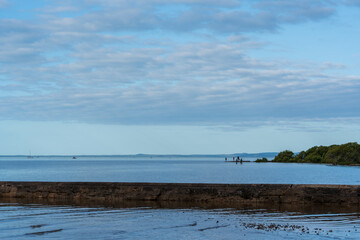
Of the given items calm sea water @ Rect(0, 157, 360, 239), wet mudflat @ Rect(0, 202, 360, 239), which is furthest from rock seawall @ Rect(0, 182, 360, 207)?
wet mudflat @ Rect(0, 202, 360, 239)

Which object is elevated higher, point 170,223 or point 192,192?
point 192,192

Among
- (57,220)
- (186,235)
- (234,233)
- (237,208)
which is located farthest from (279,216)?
(57,220)

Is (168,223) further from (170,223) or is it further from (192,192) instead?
(192,192)

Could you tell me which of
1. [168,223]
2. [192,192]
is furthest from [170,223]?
[192,192]

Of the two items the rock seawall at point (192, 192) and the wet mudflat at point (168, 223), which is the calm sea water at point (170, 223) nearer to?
the wet mudflat at point (168, 223)

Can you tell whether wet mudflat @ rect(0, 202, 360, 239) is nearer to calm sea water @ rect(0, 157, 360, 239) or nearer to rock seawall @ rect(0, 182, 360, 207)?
calm sea water @ rect(0, 157, 360, 239)

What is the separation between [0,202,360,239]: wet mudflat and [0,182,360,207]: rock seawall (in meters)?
2.62

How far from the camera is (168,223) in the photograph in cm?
1705

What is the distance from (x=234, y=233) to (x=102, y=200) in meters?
11.2

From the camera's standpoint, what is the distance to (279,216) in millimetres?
18797

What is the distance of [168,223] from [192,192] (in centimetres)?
699

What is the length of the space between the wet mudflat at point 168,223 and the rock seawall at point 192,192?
8.58ft

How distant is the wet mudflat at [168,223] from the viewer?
1473 centimetres

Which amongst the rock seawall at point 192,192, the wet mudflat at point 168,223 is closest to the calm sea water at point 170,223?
the wet mudflat at point 168,223
